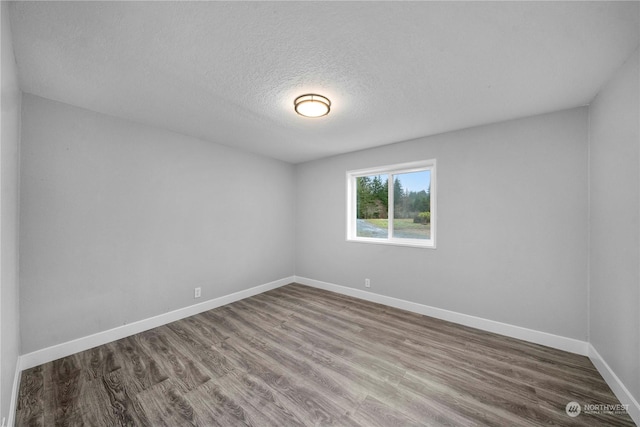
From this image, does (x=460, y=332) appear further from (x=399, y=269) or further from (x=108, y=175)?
(x=108, y=175)

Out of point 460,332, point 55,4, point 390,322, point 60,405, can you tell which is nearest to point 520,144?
point 460,332

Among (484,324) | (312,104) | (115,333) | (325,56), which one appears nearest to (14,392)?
(115,333)

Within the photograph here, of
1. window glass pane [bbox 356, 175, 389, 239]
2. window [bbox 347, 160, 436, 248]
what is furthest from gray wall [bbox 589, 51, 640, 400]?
window glass pane [bbox 356, 175, 389, 239]

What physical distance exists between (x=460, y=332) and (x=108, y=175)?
14.1 ft

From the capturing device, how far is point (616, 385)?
1707 millimetres

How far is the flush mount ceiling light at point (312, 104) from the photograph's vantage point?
210cm

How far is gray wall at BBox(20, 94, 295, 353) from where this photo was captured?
210 cm

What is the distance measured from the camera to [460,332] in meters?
2.67

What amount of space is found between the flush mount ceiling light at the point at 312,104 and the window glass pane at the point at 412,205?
1887 mm

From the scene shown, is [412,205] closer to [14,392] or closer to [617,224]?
[617,224]

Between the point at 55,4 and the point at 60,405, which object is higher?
the point at 55,4

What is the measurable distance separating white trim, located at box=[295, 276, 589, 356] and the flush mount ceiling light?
2.79 m

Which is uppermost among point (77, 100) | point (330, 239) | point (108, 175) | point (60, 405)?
point (77, 100)

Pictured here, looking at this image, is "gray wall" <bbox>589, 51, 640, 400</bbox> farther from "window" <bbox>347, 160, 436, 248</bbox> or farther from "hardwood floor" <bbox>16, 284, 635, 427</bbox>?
"window" <bbox>347, 160, 436, 248</bbox>
